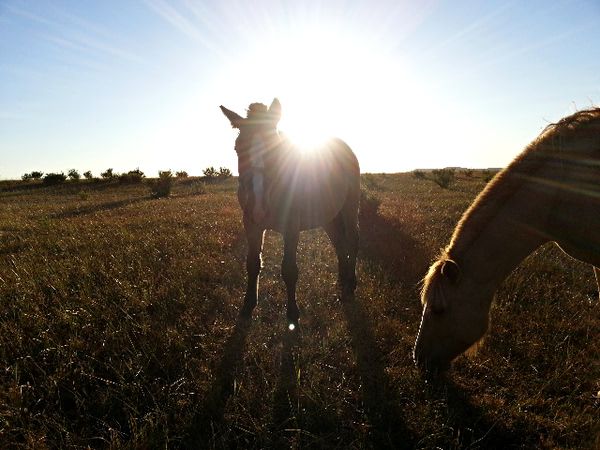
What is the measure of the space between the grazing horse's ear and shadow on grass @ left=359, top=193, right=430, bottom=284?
2.78m

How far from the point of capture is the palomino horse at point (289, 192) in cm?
400

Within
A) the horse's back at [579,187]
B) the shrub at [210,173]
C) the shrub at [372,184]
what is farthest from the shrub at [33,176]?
the horse's back at [579,187]

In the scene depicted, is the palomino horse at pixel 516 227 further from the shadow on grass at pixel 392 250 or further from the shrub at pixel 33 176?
the shrub at pixel 33 176

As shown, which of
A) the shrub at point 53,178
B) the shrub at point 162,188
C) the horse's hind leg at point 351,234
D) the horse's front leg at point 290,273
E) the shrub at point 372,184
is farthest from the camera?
the shrub at point 53,178

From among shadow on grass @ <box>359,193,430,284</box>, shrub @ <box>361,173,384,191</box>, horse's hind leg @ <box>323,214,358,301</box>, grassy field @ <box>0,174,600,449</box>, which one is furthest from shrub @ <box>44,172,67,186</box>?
horse's hind leg @ <box>323,214,358,301</box>

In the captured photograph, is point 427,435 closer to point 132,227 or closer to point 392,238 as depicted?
point 392,238

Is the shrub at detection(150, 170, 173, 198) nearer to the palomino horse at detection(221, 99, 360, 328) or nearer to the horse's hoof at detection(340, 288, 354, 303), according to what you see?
the palomino horse at detection(221, 99, 360, 328)

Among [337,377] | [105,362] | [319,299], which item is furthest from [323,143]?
[105,362]

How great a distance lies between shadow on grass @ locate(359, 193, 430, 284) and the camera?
20.1ft

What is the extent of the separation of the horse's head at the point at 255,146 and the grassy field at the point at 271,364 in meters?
1.54

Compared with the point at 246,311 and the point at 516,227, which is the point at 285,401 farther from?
the point at 516,227

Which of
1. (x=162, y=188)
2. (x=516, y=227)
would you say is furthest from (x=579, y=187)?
(x=162, y=188)

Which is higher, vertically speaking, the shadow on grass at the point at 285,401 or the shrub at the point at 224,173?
the shrub at the point at 224,173

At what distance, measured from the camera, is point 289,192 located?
484cm
